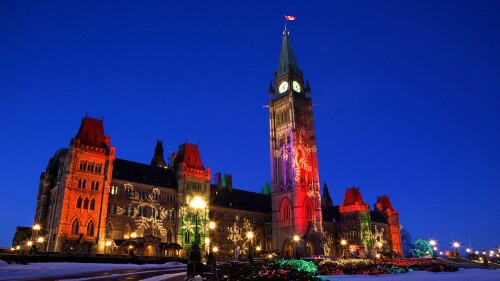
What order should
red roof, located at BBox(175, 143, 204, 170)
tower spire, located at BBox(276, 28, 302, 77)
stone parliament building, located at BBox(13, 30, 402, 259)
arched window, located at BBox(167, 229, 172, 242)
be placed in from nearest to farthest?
stone parliament building, located at BBox(13, 30, 402, 259), arched window, located at BBox(167, 229, 172, 242), red roof, located at BBox(175, 143, 204, 170), tower spire, located at BBox(276, 28, 302, 77)

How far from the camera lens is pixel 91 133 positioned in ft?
223

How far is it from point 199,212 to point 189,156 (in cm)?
1178

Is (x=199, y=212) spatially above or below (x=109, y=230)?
above

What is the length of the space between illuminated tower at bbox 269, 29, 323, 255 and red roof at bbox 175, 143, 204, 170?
18990mm

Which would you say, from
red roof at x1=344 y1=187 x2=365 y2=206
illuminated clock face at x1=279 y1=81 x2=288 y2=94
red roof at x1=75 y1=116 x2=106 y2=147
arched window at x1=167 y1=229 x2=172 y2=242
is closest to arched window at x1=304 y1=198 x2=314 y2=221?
red roof at x1=344 y1=187 x2=365 y2=206

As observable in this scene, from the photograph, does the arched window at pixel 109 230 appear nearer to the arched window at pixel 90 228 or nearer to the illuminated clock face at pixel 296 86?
the arched window at pixel 90 228

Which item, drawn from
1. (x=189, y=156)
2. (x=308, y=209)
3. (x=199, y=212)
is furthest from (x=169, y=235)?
(x=308, y=209)

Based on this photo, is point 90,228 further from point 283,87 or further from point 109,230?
point 283,87

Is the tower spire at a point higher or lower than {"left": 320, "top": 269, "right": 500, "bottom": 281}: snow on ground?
higher

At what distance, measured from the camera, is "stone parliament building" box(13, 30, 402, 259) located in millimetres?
62594

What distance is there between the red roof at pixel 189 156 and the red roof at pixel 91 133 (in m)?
16.8

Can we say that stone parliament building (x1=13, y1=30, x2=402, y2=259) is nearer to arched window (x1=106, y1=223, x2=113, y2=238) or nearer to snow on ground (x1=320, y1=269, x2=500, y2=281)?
arched window (x1=106, y1=223, x2=113, y2=238)

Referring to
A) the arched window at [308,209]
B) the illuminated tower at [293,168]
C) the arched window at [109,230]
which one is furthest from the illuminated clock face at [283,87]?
the arched window at [109,230]

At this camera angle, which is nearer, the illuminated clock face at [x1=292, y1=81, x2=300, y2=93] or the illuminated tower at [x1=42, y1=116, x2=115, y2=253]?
the illuminated tower at [x1=42, y1=116, x2=115, y2=253]
